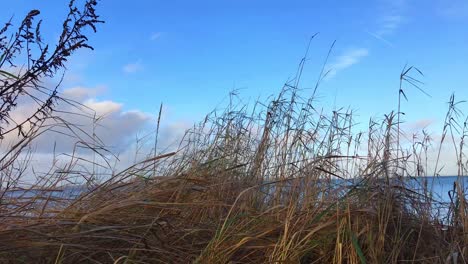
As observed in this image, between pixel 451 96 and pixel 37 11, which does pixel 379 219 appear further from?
pixel 37 11

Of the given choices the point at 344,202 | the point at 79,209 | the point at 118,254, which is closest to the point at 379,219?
the point at 344,202

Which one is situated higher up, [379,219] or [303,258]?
[379,219]

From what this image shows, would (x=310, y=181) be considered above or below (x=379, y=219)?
above

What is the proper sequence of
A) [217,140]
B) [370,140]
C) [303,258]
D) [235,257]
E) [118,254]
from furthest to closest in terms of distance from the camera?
[217,140] → [370,140] → [303,258] → [235,257] → [118,254]

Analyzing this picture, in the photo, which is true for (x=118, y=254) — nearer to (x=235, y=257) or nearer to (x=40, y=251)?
(x=40, y=251)

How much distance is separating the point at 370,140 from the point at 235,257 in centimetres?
222

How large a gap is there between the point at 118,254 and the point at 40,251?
0.35 metres

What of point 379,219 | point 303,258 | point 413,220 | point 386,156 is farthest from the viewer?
point 386,156

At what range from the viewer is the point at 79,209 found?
8.93 ft

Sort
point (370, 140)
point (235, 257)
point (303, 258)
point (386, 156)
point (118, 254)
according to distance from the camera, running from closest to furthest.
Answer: point (118, 254) → point (235, 257) → point (303, 258) → point (386, 156) → point (370, 140)

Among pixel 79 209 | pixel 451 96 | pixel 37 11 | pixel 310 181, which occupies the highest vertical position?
pixel 451 96

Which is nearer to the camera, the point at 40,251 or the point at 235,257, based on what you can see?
the point at 40,251

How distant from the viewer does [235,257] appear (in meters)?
2.58

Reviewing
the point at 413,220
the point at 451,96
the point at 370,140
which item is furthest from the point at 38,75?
the point at 451,96
